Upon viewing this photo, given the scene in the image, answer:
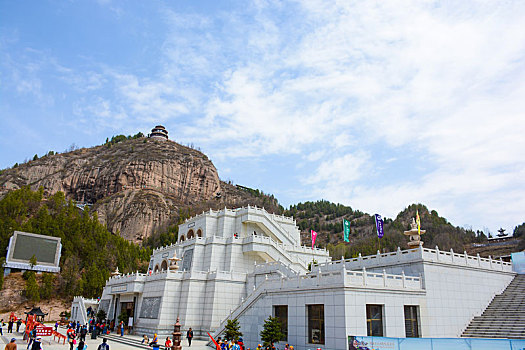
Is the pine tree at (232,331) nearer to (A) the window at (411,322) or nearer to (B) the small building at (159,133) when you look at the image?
(A) the window at (411,322)

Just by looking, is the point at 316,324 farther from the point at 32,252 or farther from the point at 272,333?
the point at 32,252

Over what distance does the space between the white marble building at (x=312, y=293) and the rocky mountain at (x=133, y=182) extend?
6627cm

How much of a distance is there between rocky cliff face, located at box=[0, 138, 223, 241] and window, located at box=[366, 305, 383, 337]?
3543 inches

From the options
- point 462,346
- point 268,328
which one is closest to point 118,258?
point 268,328

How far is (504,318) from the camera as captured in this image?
25.4 metres

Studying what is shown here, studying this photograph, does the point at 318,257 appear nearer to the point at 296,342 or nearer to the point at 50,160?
the point at 296,342

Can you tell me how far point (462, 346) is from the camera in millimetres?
15180

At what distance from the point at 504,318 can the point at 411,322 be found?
291 inches

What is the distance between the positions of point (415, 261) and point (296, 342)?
9574 millimetres

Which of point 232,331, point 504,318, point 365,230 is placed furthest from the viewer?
point 365,230

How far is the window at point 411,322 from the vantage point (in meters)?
23.0

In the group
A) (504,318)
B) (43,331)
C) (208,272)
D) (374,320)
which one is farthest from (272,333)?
(504,318)

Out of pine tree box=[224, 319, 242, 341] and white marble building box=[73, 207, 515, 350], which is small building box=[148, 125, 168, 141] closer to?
white marble building box=[73, 207, 515, 350]

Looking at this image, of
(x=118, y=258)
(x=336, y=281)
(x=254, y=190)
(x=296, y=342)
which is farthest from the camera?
(x=254, y=190)
